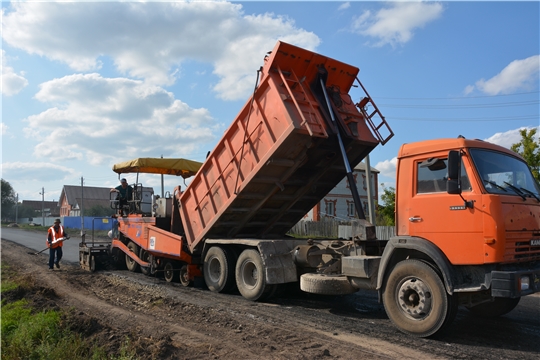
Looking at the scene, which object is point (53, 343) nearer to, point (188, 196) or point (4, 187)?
point (188, 196)

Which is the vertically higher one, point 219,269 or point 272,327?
point 219,269

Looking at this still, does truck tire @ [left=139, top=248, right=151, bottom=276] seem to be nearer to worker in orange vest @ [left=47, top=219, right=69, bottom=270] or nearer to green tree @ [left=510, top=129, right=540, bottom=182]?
worker in orange vest @ [left=47, top=219, right=69, bottom=270]

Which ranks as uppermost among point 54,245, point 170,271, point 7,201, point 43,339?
point 7,201

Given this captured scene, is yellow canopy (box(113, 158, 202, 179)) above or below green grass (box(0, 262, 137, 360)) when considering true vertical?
above

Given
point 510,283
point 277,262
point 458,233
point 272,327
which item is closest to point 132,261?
point 277,262

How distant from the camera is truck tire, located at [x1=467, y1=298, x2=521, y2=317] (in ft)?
21.7

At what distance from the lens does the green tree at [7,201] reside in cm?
8694

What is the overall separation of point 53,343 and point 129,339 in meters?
1.04

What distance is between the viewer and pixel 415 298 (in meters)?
5.71

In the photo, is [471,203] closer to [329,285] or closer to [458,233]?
[458,233]

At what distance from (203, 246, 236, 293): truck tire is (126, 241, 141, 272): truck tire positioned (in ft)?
11.1

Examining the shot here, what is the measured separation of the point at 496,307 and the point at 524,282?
183 cm

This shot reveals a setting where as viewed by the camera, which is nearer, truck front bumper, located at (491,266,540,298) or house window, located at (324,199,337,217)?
truck front bumper, located at (491,266,540,298)

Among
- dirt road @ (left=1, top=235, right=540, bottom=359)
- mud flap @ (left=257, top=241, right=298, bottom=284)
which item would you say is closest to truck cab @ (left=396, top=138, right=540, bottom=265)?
dirt road @ (left=1, top=235, right=540, bottom=359)
